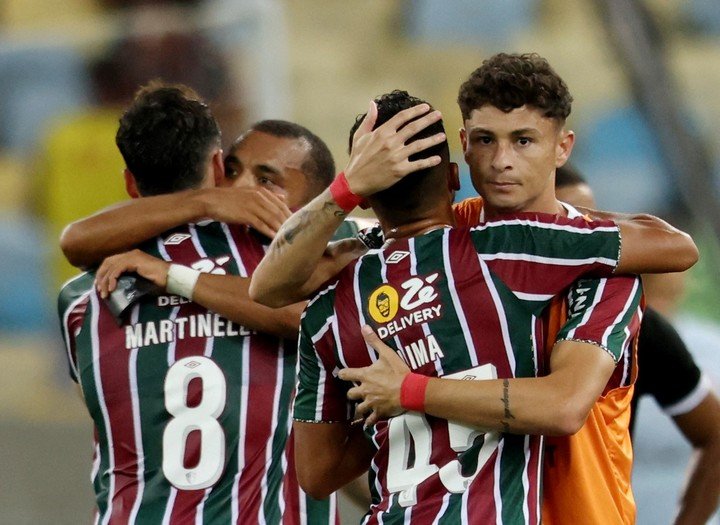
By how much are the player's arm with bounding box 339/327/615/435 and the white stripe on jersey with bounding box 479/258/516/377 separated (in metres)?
0.07

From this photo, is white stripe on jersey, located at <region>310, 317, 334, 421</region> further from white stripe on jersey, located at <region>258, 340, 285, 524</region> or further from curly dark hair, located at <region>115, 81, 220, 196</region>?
curly dark hair, located at <region>115, 81, 220, 196</region>

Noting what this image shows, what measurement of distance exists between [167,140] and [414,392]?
1.00 meters

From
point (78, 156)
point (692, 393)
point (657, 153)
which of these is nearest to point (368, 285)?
point (692, 393)

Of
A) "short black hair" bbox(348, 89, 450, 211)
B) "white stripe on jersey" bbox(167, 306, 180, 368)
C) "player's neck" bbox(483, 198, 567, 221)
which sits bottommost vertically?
"white stripe on jersey" bbox(167, 306, 180, 368)

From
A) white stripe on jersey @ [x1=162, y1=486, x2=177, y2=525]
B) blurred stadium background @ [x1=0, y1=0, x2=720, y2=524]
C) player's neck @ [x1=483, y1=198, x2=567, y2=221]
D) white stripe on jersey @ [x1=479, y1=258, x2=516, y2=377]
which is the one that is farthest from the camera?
blurred stadium background @ [x1=0, y1=0, x2=720, y2=524]

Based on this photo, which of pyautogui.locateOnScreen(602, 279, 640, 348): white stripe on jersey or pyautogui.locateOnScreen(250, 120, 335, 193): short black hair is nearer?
pyautogui.locateOnScreen(602, 279, 640, 348): white stripe on jersey

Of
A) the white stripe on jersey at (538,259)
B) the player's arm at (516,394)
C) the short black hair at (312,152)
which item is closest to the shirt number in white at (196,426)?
the short black hair at (312,152)

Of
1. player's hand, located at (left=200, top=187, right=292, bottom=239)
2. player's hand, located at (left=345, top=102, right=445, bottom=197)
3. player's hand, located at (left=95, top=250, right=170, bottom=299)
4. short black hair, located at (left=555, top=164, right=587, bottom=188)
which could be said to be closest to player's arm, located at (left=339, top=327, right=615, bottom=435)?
player's hand, located at (left=345, top=102, right=445, bottom=197)

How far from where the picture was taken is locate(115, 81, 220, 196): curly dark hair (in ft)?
9.28

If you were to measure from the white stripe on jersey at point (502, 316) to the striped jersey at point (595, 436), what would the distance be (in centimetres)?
11

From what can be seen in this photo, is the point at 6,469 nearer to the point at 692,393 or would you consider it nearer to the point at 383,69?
the point at 692,393

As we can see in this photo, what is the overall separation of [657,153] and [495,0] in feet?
6.30

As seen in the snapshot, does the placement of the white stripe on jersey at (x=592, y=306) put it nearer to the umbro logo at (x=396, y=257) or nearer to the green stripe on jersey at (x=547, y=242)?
the green stripe on jersey at (x=547, y=242)

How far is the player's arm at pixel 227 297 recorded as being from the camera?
272cm
